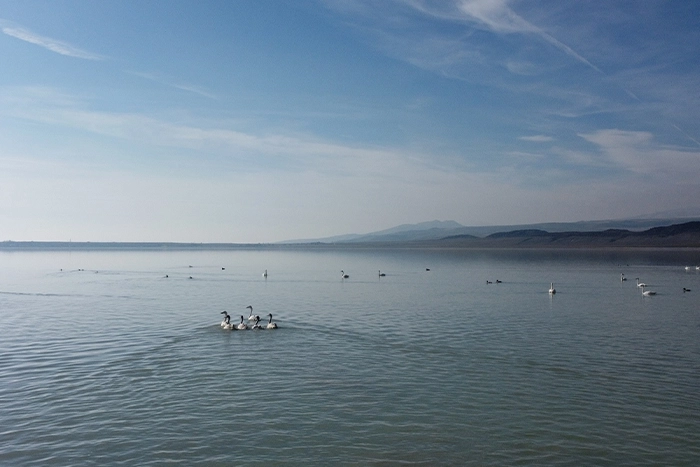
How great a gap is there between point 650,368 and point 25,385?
788 inches

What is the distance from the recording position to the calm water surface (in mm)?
11898

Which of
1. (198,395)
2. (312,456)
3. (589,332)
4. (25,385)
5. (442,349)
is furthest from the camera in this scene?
(589,332)

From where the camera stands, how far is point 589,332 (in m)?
25.2

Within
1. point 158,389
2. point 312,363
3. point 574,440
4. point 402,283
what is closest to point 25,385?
point 158,389

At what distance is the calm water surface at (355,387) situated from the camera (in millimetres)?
11898

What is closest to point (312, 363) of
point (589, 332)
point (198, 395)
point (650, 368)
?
point (198, 395)

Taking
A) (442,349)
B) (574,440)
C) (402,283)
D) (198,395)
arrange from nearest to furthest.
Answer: (574,440), (198,395), (442,349), (402,283)

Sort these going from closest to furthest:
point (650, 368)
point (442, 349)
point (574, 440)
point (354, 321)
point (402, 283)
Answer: point (574, 440) → point (650, 368) → point (442, 349) → point (354, 321) → point (402, 283)

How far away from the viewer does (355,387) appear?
1623 centimetres

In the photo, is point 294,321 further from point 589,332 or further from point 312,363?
point 589,332

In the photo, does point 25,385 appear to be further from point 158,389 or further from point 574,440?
point 574,440

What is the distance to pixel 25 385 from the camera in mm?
16703

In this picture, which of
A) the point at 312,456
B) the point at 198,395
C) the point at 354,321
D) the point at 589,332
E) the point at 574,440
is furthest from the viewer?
the point at 354,321

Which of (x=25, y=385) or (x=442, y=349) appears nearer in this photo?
(x=25, y=385)
